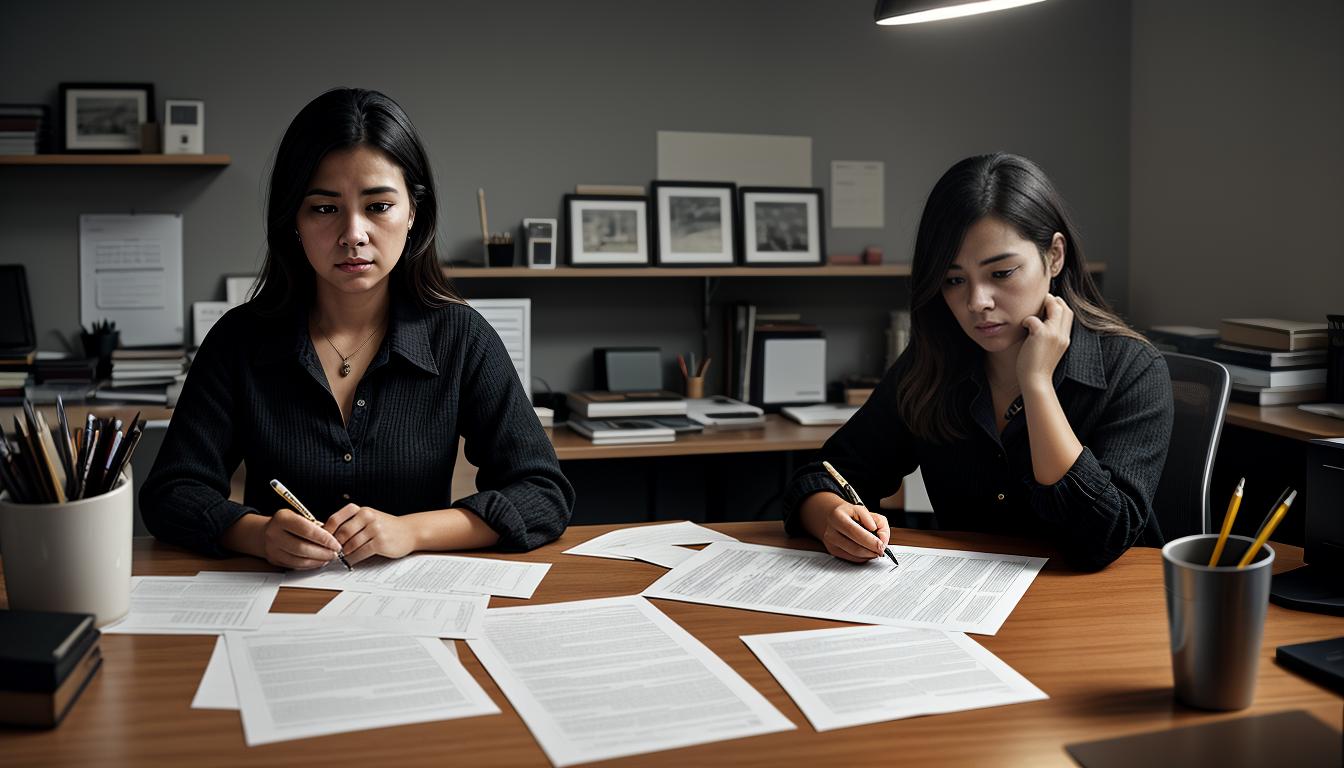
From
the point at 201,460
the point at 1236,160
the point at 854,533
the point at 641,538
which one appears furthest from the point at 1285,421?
the point at 201,460

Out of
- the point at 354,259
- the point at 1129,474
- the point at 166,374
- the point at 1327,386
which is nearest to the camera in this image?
the point at 1129,474

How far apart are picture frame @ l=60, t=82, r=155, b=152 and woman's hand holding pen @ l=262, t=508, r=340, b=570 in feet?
7.80

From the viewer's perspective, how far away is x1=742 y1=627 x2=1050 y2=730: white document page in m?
0.98

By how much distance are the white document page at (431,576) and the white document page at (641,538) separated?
92 millimetres

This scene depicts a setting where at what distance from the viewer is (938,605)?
126 centimetres

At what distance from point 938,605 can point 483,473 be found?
777 millimetres

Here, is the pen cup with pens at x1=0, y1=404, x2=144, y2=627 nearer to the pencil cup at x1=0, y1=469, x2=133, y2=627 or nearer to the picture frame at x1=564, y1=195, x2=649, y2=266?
the pencil cup at x1=0, y1=469, x2=133, y2=627

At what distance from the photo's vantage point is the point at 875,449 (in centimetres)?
181

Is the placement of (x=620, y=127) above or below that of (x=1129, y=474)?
above

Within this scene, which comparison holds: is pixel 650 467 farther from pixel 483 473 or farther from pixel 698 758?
pixel 698 758

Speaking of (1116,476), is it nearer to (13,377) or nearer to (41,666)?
(41,666)

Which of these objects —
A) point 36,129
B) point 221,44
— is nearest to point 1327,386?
point 221,44

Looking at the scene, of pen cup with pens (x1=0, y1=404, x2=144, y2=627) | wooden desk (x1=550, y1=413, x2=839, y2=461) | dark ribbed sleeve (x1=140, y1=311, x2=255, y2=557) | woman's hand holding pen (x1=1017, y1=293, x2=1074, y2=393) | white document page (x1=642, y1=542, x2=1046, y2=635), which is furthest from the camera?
wooden desk (x1=550, y1=413, x2=839, y2=461)

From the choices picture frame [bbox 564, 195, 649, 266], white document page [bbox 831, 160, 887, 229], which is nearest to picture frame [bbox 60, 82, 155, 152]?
picture frame [bbox 564, 195, 649, 266]
